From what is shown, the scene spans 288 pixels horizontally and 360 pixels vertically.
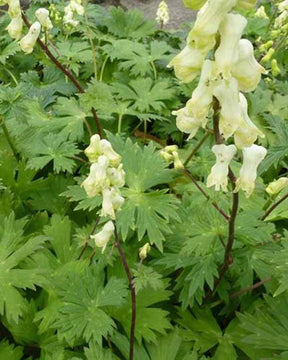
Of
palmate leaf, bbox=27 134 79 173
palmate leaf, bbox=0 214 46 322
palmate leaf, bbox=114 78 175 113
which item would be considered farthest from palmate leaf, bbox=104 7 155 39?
palmate leaf, bbox=0 214 46 322

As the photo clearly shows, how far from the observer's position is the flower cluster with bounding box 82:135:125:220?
50.7 inches

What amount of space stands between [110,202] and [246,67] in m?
0.58

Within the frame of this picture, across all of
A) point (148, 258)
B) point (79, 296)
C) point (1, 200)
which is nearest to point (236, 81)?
point (79, 296)

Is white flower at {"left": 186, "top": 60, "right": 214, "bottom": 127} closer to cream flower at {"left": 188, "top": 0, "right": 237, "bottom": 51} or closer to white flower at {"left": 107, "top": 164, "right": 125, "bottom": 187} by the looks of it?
cream flower at {"left": 188, "top": 0, "right": 237, "bottom": 51}

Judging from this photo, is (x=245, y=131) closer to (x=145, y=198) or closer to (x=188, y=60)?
(x=188, y=60)

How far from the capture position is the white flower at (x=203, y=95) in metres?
1.02

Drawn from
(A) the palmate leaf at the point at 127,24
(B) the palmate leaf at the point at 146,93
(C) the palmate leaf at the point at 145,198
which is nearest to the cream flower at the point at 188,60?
(C) the palmate leaf at the point at 145,198

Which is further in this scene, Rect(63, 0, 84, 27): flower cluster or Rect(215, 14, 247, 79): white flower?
Rect(63, 0, 84, 27): flower cluster

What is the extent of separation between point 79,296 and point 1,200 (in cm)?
82

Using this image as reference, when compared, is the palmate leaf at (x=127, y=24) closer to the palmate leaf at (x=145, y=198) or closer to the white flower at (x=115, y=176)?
the palmate leaf at (x=145, y=198)

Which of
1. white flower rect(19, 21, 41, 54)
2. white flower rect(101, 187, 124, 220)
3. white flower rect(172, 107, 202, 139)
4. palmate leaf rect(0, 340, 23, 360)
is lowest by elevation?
palmate leaf rect(0, 340, 23, 360)

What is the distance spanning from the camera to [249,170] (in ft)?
4.09

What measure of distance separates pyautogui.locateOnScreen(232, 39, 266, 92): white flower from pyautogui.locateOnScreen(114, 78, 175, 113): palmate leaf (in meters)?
1.79

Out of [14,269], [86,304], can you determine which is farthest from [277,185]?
[14,269]
